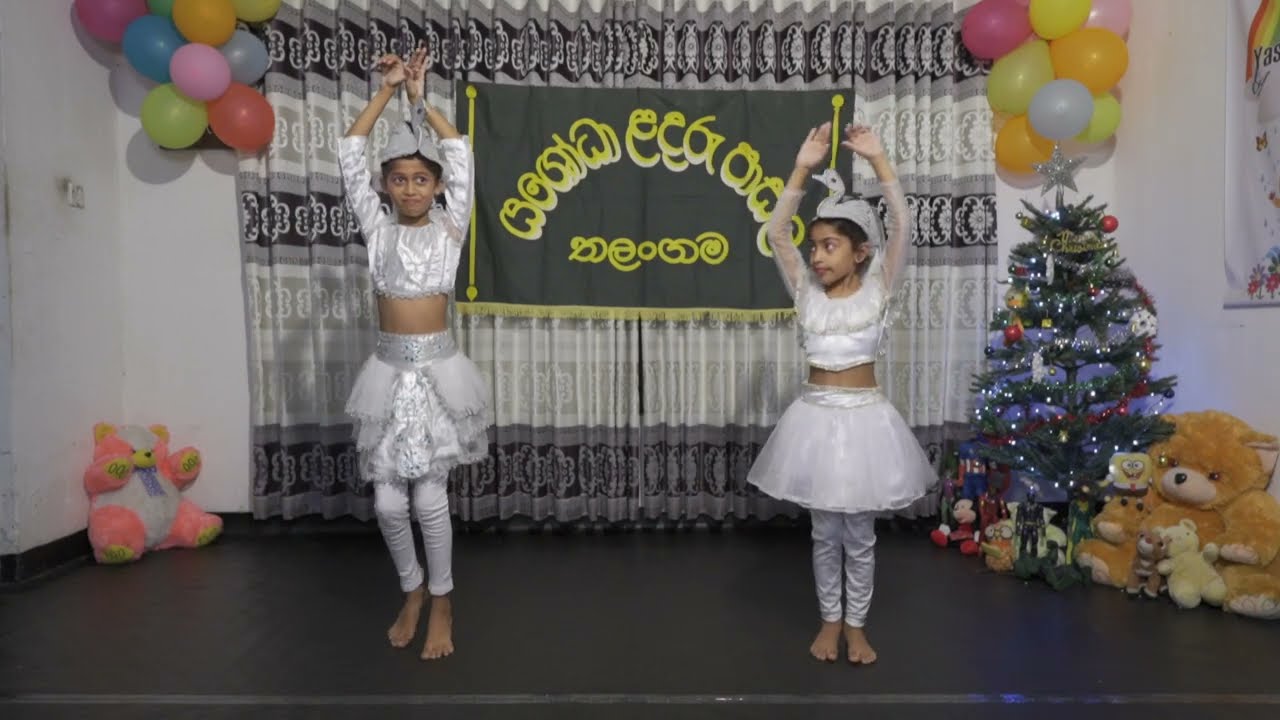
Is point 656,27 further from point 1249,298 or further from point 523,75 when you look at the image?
point 1249,298

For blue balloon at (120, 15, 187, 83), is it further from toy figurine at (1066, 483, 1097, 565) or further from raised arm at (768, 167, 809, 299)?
toy figurine at (1066, 483, 1097, 565)

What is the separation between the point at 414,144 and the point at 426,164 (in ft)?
0.26

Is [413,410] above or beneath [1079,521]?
above

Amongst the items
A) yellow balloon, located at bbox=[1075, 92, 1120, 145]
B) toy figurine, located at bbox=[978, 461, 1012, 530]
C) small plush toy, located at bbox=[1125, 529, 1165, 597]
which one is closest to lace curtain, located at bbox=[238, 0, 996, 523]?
toy figurine, located at bbox=[978, 461, 1012, 530]

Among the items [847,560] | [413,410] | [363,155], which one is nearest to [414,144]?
[363,155]

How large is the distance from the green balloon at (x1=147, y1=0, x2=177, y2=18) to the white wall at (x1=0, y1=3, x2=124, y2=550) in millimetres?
417

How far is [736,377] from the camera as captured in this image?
4.08 m

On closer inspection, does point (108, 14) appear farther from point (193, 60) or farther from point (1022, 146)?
point (1022, 146)

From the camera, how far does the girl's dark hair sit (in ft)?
8.48

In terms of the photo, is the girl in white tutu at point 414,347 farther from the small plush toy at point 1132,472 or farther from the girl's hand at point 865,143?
the small plush toy at point 1132,472

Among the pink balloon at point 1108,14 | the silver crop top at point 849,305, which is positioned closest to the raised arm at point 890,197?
the silver crop top at point 849,305

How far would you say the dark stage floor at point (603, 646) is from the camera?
2.27m

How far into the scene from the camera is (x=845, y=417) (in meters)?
2.51

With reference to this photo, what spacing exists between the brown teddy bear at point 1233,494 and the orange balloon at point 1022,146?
1394 mm
